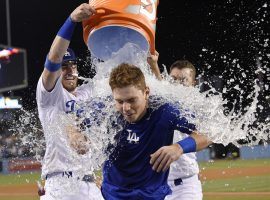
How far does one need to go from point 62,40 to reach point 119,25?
20.2 inches

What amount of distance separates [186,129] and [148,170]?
1.30ft

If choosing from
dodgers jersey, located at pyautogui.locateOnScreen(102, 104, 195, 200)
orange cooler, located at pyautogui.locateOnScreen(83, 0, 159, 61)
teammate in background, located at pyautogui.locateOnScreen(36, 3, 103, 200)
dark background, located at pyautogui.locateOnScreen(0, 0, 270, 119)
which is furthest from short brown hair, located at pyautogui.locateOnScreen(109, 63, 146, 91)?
dark background, located at pyautogui.locateOnScreen(0, 0, 270, 119)

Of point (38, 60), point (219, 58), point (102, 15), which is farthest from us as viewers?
point (38, 60)

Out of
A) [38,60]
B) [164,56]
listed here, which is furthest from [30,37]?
[164,56]

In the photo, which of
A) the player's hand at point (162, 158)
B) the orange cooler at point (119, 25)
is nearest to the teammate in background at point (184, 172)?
the orange cooler at point (119, 25)

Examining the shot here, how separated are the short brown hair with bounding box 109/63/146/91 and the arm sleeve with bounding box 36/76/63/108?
1214 millimetres

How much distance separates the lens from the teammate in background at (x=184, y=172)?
5.66m

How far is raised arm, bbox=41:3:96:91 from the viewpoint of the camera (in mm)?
3845

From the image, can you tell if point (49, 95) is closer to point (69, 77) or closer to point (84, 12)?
point (69, 77)

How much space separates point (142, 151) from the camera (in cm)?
371

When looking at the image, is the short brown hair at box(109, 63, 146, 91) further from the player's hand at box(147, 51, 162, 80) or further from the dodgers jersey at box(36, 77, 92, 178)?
the dodgers jersey at box(36, 77, 92, 178)

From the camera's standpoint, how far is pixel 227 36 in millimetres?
25062

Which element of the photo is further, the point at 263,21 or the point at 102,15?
the point at 263,21

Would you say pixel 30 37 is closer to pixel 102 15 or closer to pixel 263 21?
pixel 263 21
